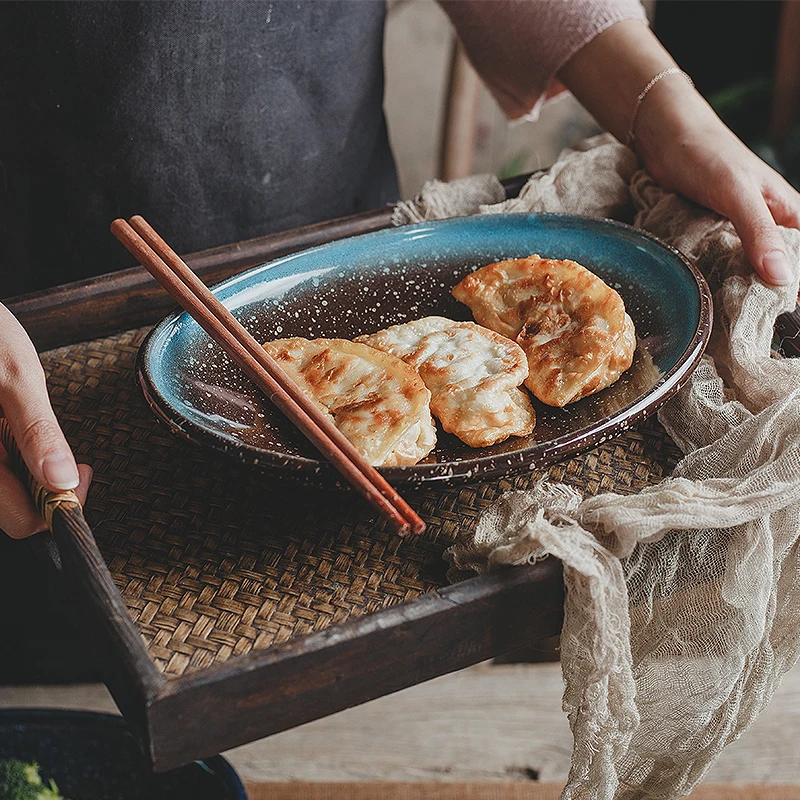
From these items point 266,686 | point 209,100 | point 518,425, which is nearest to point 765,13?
point 209,100

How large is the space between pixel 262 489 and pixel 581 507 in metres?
0.26

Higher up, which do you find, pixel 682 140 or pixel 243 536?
pixel 682 140

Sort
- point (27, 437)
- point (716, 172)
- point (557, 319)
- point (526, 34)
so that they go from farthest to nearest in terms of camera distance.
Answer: point (526, 34) < point (716, 172) < point (557, 319) < point (27, 437)

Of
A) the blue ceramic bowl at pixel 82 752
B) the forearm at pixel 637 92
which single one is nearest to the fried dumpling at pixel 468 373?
the forearm at pixel 637 92

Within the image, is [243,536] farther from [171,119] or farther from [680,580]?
[171,119]

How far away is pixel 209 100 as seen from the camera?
48.3 inches

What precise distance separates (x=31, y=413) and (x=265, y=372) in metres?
0.18

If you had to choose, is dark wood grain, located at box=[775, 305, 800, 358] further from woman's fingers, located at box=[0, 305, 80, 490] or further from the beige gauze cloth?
woman's fingers, located at box=[0, 305, 80, 490]

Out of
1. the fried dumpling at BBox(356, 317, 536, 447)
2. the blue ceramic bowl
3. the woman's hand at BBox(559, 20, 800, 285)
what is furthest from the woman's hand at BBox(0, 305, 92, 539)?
the woman's hand at BBox(559, 20, 800, 285)

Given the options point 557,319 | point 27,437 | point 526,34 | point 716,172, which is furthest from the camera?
point 526,34

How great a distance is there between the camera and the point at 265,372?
31.5 inches

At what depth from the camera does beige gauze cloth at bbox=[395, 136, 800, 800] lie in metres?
0.71

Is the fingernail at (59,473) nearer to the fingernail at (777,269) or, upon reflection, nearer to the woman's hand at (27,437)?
the woman's hand at (27,437)

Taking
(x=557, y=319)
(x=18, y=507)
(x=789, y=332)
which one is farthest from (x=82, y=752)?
(x=789, y=332)
